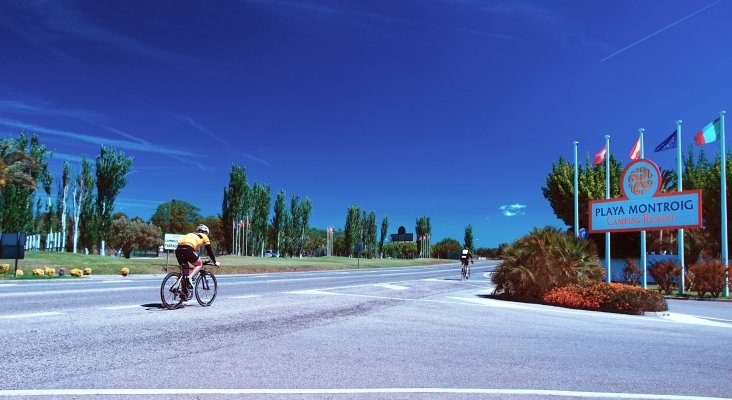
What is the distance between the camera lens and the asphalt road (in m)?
5.44

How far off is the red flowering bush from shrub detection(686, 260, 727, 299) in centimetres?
781

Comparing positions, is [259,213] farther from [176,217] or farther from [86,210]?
[86,210]

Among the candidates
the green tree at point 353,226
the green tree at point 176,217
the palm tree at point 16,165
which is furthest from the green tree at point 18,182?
the green tree at point 353,226

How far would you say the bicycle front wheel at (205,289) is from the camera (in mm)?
12234

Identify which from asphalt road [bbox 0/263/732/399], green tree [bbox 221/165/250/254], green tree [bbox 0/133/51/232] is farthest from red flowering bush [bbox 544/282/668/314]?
green tree [bbox 221/165/250/254]

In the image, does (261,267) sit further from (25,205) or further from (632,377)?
(632,377)

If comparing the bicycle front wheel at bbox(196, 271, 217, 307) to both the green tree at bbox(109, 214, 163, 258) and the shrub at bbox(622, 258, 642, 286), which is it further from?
the green tree at bbox(109, 214, 163, 258)

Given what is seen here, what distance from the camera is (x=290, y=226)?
8650 cm

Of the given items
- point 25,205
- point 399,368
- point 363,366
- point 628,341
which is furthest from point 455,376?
point 25,205

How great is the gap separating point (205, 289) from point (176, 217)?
8753cm

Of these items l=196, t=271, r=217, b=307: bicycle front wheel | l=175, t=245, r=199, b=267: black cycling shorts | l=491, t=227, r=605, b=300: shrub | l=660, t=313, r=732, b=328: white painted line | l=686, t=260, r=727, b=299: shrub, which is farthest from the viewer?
l=686, t=260, r=727, b=299: shrub

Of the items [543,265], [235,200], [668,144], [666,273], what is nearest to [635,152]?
[668,144]

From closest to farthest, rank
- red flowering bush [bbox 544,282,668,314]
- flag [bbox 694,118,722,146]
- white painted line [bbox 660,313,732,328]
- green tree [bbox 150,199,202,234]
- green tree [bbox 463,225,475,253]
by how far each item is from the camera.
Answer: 1. white painted line [bbox 660,313,732,328]
2. red flowering bush [bbox 544,282,668,314]
3. flag [bbox 694,118,722,146]
4. green tree [bbox 150,199,202,234]
5. green tree [bbox 463,225,475,253]

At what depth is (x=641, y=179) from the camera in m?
22.5
